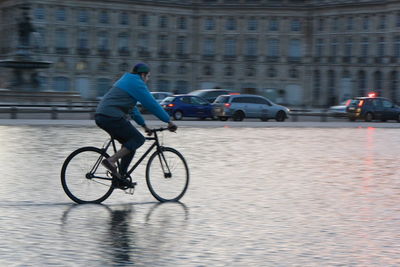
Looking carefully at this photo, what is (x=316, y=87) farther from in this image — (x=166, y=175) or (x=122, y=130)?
(x=122, y=130)

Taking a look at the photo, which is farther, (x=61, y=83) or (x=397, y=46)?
(x=61, y=83)

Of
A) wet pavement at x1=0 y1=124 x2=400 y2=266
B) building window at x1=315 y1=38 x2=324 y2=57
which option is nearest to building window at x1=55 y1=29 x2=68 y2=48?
building window at x1=315 y1=38 x2=324 y2=57

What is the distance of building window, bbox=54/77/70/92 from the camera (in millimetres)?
108306

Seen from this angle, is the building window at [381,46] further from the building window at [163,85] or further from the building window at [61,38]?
the building window at [61,38]

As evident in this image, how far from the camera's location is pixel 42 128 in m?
27.4

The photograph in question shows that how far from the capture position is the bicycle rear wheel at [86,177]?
10.0 m

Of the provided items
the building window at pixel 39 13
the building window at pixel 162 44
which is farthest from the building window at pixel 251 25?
the building window at pixel 39 13

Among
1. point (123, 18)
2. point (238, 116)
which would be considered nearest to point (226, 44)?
point (123, 18)

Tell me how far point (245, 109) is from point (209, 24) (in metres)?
77.9

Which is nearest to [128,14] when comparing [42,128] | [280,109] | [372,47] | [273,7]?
[273,7]

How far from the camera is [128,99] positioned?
9.95 metres

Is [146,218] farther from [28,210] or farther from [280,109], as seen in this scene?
[280,109]

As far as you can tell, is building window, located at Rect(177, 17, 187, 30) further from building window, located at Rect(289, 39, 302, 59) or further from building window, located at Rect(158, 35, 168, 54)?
building window, located at Rect(289, 39, 302, 59)

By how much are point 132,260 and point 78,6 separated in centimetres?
10648
